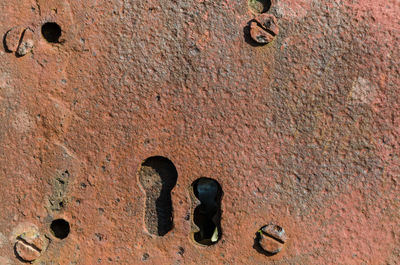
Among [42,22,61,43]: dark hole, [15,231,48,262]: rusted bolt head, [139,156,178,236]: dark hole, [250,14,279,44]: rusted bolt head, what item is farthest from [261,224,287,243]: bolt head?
[42,22,61,43]: dark hole

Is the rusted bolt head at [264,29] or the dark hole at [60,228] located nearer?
the rusted bolt head at [264,29]

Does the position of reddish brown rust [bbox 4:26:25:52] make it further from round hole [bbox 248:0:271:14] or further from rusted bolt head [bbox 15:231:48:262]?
round hole [bbox 248:0:271:14]

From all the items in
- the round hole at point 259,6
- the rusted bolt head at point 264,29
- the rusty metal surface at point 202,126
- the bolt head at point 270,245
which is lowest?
the bolt head at point 270,245

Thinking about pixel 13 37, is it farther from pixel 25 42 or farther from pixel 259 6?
pixel 259 6

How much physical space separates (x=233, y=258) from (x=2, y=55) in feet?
3.11

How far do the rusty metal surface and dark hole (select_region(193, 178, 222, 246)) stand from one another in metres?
0.03

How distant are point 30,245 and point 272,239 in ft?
2.47

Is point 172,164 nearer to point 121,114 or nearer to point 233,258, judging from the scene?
point 121,114

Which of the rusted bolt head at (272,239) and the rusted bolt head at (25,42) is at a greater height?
the rusted bolt head at (25,42)

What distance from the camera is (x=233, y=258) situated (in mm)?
1324

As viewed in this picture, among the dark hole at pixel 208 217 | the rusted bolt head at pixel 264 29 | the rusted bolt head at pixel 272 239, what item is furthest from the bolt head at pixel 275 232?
the rusted bolt head at pixel 264 29

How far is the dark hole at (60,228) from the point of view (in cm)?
139

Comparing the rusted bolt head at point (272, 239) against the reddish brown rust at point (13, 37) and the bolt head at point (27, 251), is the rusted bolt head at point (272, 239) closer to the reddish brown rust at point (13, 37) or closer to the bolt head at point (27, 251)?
the bolt head at point (27, 251)

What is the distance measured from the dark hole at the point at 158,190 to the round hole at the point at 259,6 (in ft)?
1.74
